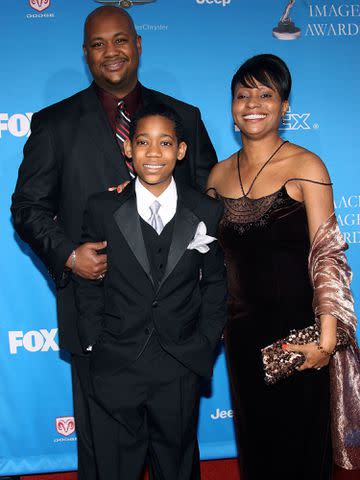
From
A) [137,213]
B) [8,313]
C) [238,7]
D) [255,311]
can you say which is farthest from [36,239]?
[238,7]

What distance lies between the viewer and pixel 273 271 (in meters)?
2.11

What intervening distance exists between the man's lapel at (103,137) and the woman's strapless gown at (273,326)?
455mm

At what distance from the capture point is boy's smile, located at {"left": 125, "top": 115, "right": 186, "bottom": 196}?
200 centimetres

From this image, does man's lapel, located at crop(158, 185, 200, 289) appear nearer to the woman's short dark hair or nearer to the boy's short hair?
the boy's short hair

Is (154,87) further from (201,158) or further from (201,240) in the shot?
(201,240)

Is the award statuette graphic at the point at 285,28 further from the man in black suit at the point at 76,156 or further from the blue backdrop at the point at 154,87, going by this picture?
the man in black suit at the point at 76,156

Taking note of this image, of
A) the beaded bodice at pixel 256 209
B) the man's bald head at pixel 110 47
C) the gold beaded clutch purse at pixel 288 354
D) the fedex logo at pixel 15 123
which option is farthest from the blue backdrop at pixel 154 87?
the gold beaded clutch purse at pixel 288 354

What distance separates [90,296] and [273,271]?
0.67 m

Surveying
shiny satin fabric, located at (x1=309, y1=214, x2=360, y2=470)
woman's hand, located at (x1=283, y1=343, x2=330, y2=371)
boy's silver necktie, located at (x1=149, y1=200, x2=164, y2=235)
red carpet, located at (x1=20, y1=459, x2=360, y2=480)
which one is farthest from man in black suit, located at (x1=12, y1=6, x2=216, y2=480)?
red carpet, located at (x1=20, y1=459, x2=360, y2=480)

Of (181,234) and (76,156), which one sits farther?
(76,156)

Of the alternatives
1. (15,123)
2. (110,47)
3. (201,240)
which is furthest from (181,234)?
(15,123)

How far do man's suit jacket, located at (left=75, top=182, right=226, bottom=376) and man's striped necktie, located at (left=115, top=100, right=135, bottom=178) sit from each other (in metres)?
0.25

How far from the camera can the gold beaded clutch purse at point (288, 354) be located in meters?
2.01

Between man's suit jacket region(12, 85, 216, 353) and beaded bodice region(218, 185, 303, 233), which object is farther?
man's suit jacket region(12, 85, 216, 353)
